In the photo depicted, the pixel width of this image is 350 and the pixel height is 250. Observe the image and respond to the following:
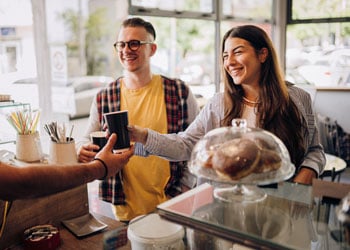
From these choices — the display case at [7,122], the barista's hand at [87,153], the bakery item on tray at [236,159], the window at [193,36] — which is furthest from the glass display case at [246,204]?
the window at [193,36]

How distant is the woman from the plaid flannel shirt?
0.84 ft

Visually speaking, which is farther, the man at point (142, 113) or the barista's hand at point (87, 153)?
the man at point (142, 113)

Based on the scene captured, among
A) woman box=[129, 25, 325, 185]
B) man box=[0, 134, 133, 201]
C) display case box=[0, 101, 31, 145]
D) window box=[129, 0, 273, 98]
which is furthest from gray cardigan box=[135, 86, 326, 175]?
window box=[129, 0, 273, 98]

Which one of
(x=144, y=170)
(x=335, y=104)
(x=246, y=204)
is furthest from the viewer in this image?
(x=335, y=104)

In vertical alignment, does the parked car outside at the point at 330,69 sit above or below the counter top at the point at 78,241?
above

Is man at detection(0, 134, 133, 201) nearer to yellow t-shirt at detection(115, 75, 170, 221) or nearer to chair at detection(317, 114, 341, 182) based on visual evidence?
yellow t-shirt at detection(115, 75, 170, 221)

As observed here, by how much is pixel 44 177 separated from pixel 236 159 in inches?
20.2

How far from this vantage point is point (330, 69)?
5.42m

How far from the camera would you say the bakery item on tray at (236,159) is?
973 millimetres

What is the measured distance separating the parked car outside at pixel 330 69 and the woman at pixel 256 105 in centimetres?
408

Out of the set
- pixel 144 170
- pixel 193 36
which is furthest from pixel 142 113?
pixel 193 36

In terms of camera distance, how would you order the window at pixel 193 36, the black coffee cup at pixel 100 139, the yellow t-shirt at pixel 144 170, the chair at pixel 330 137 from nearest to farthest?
the black coffee cup at pixel 100 139 → the yellow t-shirt at pixel 144 170 → the window at pixel 193 36 → the chair at pixel 330 137

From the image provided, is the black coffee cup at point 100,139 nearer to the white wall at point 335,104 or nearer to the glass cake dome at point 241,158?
the glass cake dome at point 241,158

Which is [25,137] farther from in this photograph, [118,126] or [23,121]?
[118,126]
